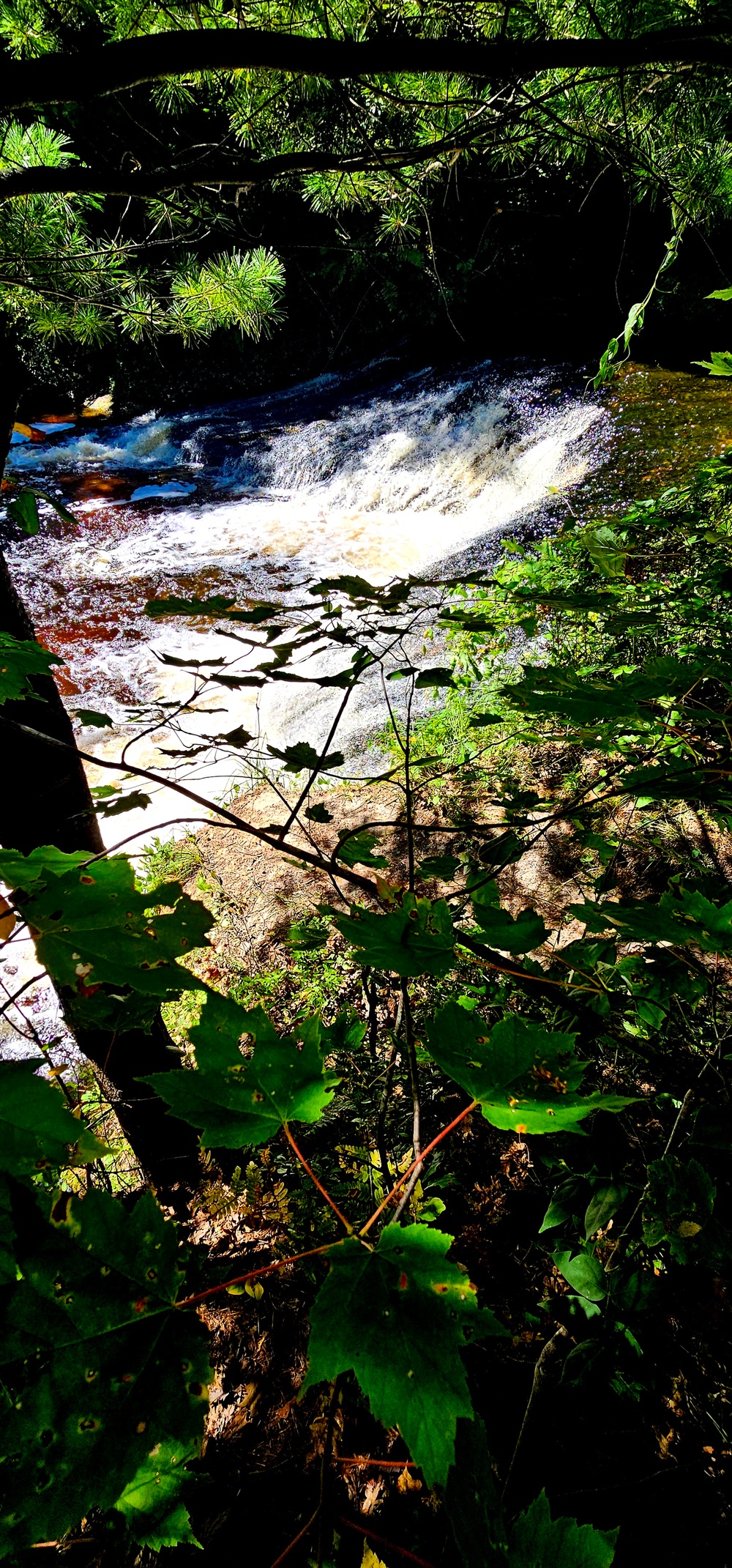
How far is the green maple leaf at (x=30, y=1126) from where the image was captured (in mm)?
570

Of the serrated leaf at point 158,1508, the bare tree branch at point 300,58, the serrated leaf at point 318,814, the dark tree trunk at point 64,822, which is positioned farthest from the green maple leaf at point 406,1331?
the bare tree branch at point 300,58

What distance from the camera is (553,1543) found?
1.91ft

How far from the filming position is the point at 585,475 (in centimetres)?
686

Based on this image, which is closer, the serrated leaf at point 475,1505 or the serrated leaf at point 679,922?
the serrated leaf at point 475,1505

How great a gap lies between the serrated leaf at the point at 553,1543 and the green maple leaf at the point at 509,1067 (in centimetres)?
32

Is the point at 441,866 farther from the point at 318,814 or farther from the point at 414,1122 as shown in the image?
the point at 414,1122

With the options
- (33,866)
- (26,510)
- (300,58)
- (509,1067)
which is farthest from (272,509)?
(509,1067)

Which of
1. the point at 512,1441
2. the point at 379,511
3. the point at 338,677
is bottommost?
the point at 512,1441

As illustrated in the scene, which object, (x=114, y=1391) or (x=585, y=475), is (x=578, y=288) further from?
(x=114, y=1391)

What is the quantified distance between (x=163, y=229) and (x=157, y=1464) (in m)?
6.16

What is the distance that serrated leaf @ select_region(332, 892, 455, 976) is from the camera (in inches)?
30.7

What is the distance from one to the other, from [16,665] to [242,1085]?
0.90 meters

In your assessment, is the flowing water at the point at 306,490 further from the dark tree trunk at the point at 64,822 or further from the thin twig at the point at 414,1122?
the thin twig at the point at 414,1122

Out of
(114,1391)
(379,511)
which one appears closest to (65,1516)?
(114,1391)
